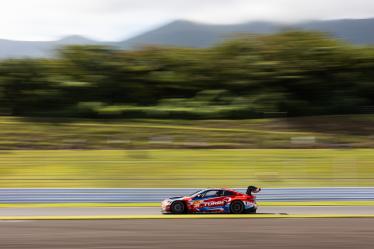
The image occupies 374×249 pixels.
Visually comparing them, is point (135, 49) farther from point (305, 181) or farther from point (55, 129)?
point (305, 181)

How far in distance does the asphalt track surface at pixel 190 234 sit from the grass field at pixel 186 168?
1040cm

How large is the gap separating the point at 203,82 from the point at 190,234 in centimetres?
3792

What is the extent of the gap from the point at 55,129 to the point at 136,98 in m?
9.81

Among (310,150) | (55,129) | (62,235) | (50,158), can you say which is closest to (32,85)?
(55,129)

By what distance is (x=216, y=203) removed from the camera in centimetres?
1605

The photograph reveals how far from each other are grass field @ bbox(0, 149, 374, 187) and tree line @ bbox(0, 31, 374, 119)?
42.2 ft

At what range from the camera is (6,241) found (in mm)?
10781

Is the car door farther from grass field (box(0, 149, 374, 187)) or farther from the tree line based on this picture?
the tree line

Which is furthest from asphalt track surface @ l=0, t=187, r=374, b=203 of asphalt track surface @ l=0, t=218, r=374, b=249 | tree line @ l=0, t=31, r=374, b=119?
tree line @ l=0, t=31, r=374, b=119

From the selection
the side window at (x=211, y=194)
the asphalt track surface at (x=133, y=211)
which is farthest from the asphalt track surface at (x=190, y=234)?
the asphalt track surface at (x=133, y=211)

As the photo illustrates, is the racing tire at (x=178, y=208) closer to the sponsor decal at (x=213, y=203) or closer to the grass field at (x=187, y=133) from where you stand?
the sponsor decal at (x=213, y=203)

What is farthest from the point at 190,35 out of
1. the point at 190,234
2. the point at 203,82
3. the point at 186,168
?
the point at 190,234

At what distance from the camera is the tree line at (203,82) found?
46.0m

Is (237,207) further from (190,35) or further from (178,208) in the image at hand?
(190,35)
